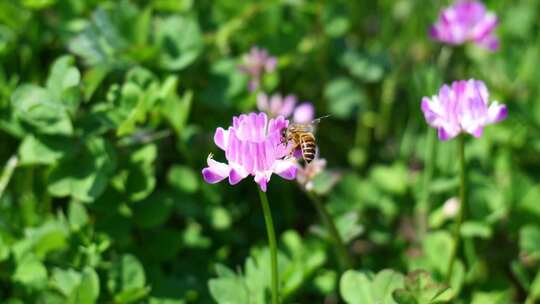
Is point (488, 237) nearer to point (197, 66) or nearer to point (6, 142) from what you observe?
point (197, 66)

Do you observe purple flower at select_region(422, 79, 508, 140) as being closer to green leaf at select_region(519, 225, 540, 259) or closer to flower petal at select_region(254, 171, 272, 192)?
flower petal at select_region(254, 171, 272, 192)

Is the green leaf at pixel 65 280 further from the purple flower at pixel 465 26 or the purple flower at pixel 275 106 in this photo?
the purple flower at pixel 465 26

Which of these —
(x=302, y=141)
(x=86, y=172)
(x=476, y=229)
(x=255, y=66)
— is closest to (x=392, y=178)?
(x=476, y=229)

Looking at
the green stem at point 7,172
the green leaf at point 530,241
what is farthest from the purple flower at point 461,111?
the green stem at point 7,172

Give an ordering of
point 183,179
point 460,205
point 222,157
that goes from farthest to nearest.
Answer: point 222,157, point 183,179, point 460,205

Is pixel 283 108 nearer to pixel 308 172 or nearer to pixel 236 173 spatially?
pixel 308 172
